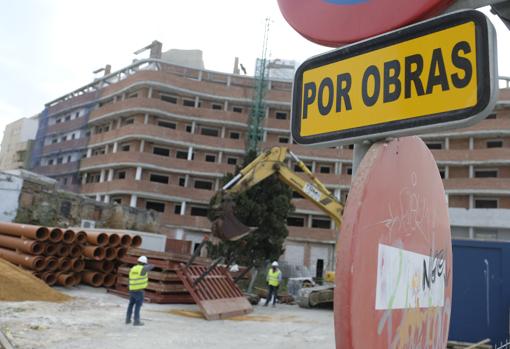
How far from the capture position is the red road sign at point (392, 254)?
1133 mm

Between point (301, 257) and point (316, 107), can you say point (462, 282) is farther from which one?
point (301, 257)

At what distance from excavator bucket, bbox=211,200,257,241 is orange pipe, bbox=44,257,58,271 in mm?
6277

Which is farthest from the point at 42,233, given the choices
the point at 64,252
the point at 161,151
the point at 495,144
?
the point at 495,144

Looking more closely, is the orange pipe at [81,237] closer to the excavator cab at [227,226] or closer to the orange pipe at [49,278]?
the orange pipe at [49,278]

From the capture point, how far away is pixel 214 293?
Answer: 43.5 feet

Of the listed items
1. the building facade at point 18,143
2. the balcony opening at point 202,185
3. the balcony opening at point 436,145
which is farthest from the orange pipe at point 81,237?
the building facade at point 18,143

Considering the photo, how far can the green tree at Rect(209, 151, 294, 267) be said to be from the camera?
915 inches

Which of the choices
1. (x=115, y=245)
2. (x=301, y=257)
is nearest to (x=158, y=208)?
(x=301, y=257)

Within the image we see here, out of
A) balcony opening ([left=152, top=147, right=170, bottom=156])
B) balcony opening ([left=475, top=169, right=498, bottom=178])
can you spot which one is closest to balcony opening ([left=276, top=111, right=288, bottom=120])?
balcony opening ([left=152, top=147, right=170, bottom=156])

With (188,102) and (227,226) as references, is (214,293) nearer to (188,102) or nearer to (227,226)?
(227,226)

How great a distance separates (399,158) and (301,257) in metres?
38.7

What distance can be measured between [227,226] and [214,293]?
2337mm

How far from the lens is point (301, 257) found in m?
39.2

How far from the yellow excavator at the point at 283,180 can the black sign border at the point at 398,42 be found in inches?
430
